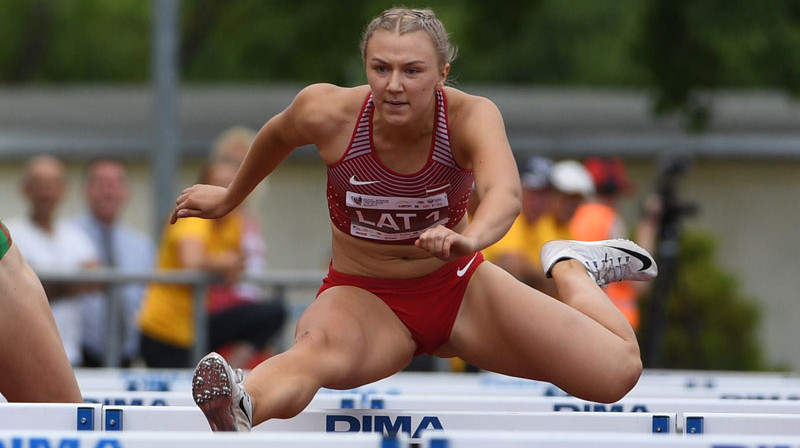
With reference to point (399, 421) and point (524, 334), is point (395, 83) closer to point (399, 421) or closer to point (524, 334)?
point (524, 334)

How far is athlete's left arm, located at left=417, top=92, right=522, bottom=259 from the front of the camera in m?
4.09

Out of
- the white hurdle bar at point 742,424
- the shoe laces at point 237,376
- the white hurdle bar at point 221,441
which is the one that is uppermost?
the shoe laces at point 237,376

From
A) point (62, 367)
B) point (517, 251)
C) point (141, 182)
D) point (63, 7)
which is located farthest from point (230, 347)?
point (63, 7)

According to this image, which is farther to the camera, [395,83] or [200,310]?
[200,310]

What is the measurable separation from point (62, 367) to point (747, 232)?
12.4m

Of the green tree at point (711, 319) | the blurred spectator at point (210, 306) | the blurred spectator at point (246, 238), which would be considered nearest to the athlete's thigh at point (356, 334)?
the blurred spectator at point (210, 306)

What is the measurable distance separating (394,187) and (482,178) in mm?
373

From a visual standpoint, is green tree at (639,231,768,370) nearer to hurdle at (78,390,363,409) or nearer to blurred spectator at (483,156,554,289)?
blurred spectator at (483,156,554,289)

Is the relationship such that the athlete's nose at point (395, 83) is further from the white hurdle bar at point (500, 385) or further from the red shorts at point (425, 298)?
the white hurdle bar at point (500, 385)

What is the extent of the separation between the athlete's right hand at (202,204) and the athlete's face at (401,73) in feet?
2.37

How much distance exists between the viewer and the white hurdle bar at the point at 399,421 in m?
4.32

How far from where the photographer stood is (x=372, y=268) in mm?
4918

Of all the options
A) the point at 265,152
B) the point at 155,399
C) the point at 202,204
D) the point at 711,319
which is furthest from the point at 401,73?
the point at 711,319

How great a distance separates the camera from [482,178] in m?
4.52
